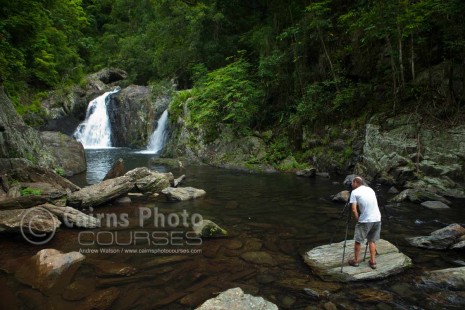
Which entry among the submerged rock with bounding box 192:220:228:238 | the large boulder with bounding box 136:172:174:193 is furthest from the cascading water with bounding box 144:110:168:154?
the submerged rock with bounding box 192:220:228:238

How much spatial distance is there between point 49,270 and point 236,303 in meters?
3.63

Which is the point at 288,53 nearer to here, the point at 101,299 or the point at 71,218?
the point at 71,218

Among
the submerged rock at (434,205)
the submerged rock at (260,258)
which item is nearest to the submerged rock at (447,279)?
the submerged rock at (260,258)

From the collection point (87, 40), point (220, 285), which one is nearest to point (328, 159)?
point (220, 285)

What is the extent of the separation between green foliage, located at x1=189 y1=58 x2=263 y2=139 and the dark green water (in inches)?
373

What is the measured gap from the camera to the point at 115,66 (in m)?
38.1

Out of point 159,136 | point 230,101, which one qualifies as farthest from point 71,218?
point 159,136

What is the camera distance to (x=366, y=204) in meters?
6.29

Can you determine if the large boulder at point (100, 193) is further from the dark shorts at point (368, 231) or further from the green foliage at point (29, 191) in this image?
the dark shorts at point (368, 231)

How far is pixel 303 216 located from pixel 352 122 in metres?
8.87

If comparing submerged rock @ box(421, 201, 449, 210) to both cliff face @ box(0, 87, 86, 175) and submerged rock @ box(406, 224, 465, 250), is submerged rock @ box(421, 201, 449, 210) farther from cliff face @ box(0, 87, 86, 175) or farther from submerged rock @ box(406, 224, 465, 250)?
cliff face @ box(0, 87, 86, 175)

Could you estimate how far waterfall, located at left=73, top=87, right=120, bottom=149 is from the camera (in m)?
28.0

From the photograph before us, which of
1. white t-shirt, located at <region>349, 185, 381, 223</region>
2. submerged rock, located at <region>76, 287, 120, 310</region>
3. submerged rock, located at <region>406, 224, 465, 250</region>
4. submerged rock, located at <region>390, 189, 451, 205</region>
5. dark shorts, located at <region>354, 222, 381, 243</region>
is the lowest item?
submerged rock, located at <region>76, 287, 120, 310</region>

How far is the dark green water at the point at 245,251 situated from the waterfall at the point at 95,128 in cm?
1862
